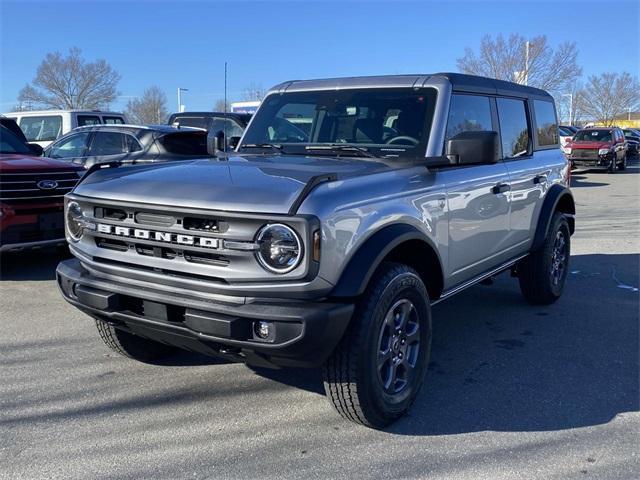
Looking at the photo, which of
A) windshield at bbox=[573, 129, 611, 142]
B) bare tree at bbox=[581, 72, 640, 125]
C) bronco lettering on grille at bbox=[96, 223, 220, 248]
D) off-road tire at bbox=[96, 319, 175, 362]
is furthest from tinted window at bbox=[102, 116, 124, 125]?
bare tree at bbox=[581, 72, 640, 125]

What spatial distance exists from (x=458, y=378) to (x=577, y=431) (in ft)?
2.94

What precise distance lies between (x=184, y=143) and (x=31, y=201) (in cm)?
307

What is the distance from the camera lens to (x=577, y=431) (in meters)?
3.46

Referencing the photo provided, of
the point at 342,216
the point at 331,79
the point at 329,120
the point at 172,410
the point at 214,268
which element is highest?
the point at 331,79

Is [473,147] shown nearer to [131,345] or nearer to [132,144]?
[131,345]

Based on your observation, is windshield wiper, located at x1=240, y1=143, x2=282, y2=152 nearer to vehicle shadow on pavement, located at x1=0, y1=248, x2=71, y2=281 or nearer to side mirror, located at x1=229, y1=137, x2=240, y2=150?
side mirror, located at x1=229, y1=137, x2=240, y2=150

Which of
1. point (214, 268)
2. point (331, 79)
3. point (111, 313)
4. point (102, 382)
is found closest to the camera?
point (214, 268)

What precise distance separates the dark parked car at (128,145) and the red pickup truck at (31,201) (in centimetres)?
192

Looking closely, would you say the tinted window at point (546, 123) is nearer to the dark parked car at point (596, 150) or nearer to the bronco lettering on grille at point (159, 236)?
the bronco lettering on grille at point (159, 236)

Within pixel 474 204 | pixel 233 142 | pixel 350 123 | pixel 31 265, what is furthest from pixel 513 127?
pixel 31 265

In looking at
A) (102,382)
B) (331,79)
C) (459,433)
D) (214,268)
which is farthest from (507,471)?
(331,79)

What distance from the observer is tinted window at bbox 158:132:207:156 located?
358 inches

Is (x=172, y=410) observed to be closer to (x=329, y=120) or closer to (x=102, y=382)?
(x=102, y=382)

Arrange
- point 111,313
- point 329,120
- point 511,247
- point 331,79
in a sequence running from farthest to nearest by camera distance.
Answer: point 511,247
point 331,79
point 329,120
point 111,313
